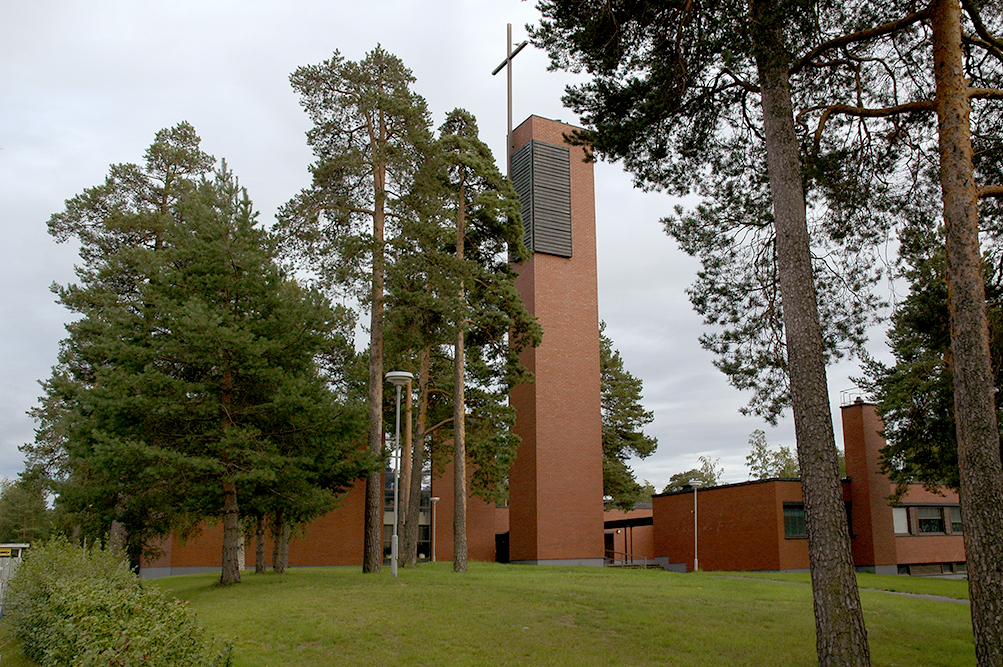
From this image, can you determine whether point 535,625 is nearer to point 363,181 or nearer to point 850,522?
point 363,181

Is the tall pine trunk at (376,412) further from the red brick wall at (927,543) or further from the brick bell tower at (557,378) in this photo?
the red brick wall at (927,543)

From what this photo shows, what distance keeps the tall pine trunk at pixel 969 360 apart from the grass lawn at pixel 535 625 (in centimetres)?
229

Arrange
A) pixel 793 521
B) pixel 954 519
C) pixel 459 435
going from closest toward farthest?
pixel 459 435 < pixel 793 521 < pixel 954 519

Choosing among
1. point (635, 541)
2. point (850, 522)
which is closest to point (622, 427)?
point (635, 541)

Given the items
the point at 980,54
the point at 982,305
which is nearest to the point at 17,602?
the point at 982,305

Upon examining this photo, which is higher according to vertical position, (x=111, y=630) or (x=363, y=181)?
(x=363, y=181)

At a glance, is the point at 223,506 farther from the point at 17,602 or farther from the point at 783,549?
the point at 783,549

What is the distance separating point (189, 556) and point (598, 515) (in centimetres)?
1732

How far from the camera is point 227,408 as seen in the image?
15.4m

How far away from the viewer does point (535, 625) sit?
10.5 meters

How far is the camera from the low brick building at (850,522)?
2731 cm

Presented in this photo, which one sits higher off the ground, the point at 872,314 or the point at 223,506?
the point at 872,314

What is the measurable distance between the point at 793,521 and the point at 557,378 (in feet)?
34.7

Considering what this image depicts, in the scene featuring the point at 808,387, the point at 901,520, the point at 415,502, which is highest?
the point at 808,387
